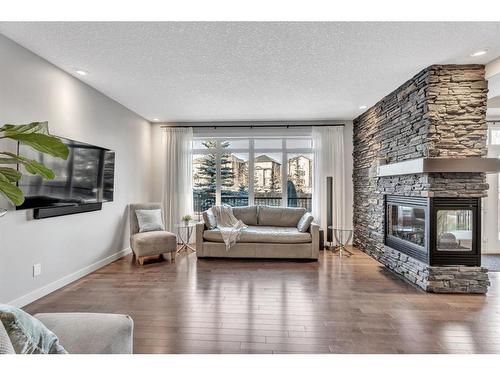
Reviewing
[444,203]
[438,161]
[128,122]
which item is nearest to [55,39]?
[128,122]

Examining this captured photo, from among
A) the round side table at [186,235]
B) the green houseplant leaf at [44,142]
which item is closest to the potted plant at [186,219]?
the round side table at [186,235]

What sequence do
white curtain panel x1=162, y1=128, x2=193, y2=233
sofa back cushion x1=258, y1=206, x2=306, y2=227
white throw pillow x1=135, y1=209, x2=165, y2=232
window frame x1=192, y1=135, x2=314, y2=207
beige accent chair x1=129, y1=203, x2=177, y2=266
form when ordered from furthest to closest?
window frame x1=192, y1=135, x2=314, y2=207 → white curtain panel x1=162, y1=128, x2=193, y2=233 → sofa back cushion x1=258, y1=206, x2=306, y2=227 → white throw pillow x1=135, y1=209, x2=165, y2=232 → beige accent chair x1=129, y1=203, x2=177, y2=266

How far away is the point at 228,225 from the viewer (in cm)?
519

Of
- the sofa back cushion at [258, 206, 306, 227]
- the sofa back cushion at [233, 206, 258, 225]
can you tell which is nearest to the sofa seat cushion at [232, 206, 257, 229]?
the sofa back cushion at [233, 206, 258, 225]

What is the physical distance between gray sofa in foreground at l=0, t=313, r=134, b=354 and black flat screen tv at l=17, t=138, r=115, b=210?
75.5 inches

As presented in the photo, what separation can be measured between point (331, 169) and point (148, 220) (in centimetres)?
371

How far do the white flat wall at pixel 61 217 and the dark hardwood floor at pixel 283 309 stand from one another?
29 cm

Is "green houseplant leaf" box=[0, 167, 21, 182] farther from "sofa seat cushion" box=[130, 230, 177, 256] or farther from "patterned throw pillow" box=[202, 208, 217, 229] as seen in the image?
"patterned throw pillow" box=[202, 208, 217, 229]

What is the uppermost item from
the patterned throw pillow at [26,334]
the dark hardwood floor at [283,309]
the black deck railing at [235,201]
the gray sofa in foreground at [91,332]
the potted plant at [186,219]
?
the black deck railing at [235,201]

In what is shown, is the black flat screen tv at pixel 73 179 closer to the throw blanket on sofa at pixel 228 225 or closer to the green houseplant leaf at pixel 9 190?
the green houseplant leaf at pixel 9 190

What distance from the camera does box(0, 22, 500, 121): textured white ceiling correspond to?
95.4 inches

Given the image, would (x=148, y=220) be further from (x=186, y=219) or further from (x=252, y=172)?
(x=252, y=172)

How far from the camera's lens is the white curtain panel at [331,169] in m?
5.70

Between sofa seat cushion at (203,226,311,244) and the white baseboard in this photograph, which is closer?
the white baseboard
